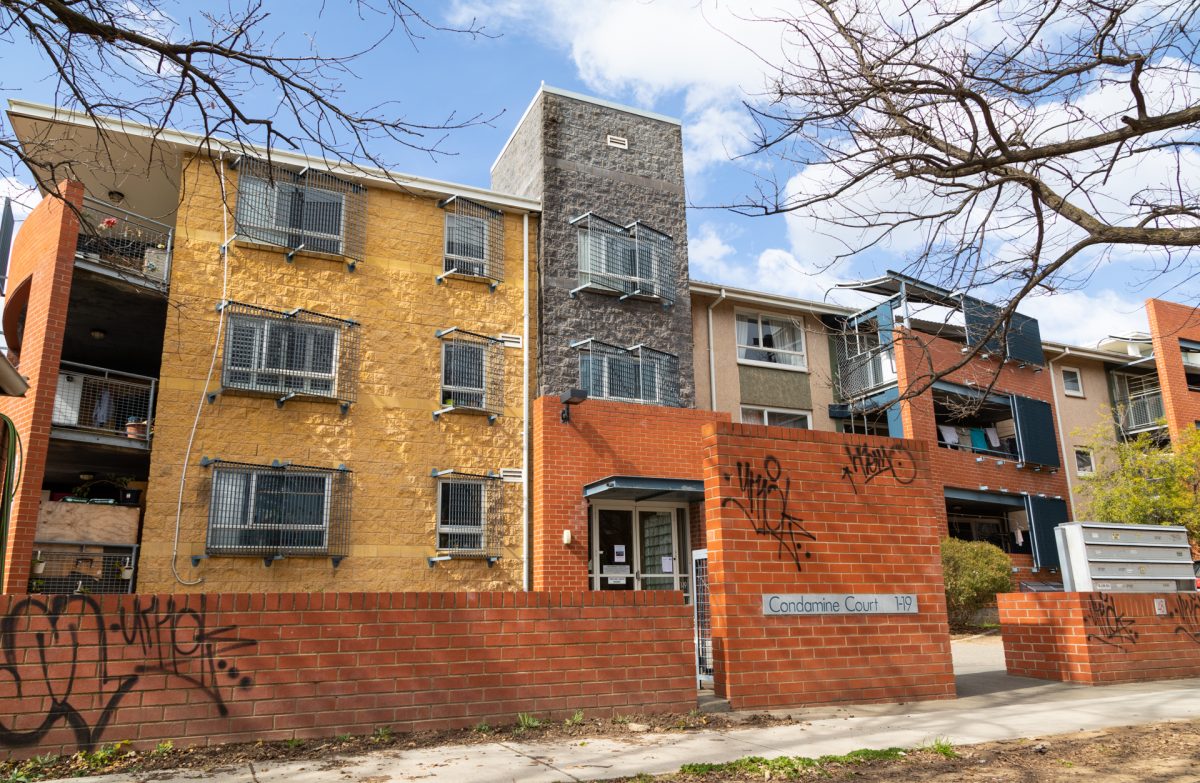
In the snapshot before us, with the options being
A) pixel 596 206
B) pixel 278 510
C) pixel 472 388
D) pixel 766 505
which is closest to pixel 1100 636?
pixel 766 505

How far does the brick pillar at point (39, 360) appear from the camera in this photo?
12539mm

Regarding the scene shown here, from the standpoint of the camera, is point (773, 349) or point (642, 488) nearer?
point (642, 488)

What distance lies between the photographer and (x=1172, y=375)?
98.4 ft

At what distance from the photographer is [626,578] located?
16.8 m

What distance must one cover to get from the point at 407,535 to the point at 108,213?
811 centimetres

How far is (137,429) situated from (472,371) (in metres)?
5.73

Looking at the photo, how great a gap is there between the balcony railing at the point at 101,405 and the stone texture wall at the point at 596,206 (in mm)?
6944

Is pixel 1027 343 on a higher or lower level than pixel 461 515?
higher

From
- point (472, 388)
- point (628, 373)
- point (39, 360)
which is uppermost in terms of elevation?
point (628, 373)

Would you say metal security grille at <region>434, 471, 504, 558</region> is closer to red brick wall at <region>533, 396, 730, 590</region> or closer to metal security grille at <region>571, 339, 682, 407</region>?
red brick wall at <region>533, 396, 730, 590</region>

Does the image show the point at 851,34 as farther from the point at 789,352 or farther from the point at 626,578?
the point at 789,352

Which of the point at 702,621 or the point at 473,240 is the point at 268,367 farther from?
the point at 702,621

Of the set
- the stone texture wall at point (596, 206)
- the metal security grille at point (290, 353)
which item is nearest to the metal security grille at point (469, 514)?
the stone texture wall at point (596, 206)

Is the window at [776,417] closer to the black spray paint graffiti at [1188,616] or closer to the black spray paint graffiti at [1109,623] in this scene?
the black spray paint graffiti at [1188,616]
